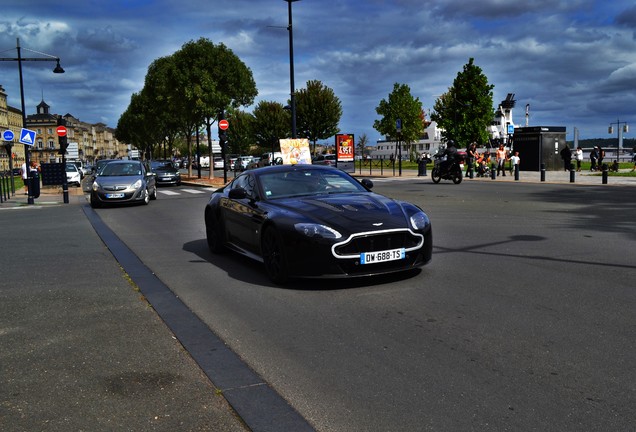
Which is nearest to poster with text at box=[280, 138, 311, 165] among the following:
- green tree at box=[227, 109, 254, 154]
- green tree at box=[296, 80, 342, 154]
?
green tree at box=[296, 80, 342, 154]

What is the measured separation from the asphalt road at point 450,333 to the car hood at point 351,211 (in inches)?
27.1

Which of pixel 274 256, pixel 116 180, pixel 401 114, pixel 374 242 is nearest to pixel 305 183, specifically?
pixel 274 256

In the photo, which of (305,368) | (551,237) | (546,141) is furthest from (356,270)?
(546,141)

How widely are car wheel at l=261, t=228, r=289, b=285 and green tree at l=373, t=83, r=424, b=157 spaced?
204 ft

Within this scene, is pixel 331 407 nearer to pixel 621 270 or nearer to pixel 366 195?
pixel 366 195

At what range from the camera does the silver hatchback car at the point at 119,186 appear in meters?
19.9

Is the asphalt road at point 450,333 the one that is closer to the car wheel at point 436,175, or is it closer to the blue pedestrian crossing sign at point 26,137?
the blue pedestrian crossing sign at point 26,137

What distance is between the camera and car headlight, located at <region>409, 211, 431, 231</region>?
22.1 ft

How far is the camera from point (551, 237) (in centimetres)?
1012

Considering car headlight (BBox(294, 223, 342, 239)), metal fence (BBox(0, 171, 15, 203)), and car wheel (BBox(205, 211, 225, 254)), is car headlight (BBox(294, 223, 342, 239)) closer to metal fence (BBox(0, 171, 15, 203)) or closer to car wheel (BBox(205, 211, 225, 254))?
car wheel (BBox(205, 211, 225, 254))

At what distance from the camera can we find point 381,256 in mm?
6449

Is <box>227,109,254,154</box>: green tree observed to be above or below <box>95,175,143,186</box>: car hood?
above

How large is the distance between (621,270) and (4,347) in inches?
252

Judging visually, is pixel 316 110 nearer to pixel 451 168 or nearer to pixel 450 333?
pixel 451 168
